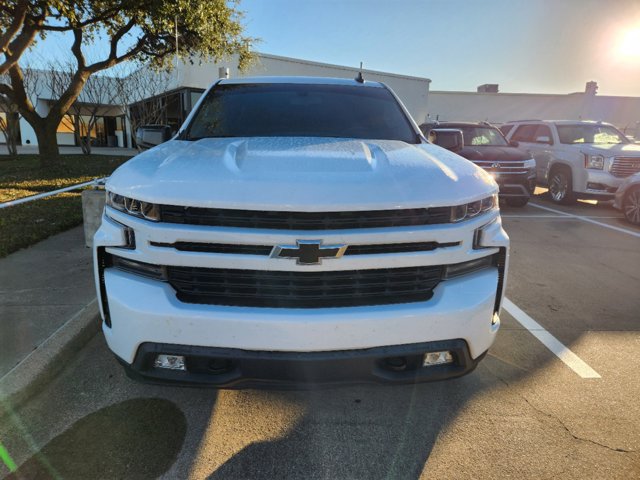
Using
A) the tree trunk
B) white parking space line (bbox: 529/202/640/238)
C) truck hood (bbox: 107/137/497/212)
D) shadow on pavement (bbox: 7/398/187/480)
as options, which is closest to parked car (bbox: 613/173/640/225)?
white parking space line (bbox: 529/202/640/238)

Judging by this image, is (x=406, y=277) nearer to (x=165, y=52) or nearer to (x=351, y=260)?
(x=351, y=260)

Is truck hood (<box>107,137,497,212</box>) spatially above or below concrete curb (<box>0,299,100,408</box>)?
above

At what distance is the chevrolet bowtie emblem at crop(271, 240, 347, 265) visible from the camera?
195 cm

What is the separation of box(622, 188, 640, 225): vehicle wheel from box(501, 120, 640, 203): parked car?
965mm

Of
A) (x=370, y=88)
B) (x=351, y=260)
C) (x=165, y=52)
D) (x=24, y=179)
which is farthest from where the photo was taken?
(x=165, y=52)

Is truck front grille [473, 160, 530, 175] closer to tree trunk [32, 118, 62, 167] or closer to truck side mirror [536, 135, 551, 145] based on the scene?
truck side mirror [536, 135, 551, 145]

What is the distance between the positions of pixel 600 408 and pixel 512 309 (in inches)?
61.6

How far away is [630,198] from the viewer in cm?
849

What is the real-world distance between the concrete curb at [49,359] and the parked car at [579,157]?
32.5ft

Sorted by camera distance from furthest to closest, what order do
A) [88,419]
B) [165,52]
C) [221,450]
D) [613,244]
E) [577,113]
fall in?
[577,113] → [165,52] → [613,244] → [88,419] → [221,450]

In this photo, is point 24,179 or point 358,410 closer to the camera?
point 358,410

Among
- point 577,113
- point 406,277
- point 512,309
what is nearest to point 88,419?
point 406,277

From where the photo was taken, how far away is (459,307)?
207 centimetres

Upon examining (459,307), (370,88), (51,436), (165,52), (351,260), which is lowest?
(51,436)
